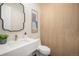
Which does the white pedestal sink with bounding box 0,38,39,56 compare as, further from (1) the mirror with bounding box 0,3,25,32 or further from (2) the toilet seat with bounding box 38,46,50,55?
(1) the mirror with bounding box 0,3,25,32

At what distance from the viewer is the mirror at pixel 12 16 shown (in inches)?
55.4

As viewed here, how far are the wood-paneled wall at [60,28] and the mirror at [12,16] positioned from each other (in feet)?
0.90

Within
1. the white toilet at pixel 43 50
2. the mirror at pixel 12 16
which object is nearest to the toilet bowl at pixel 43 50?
the white toilet at pixel 43 50

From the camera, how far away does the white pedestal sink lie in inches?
49.0

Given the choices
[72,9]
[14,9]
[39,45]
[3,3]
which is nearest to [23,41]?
A: [39,45]

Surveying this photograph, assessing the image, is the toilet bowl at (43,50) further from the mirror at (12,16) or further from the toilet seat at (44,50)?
the mirror at (12,16)

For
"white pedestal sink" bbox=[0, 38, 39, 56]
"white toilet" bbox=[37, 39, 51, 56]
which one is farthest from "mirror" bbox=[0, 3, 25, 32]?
"white toilet" bbox=[37, 39, 51, 56]

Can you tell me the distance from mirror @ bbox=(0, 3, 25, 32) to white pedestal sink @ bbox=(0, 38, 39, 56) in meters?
0.18

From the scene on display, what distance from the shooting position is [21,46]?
1.36 meters

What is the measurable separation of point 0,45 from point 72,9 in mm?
1004

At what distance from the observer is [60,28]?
1.46 metres

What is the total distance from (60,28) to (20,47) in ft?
1.86

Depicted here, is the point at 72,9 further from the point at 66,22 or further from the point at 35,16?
the point at 35,16

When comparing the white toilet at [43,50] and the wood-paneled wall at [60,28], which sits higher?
the wood-paneled wall at [60,28]
